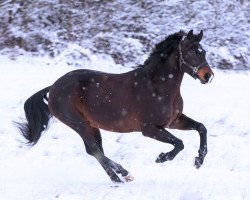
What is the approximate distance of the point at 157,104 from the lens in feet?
19.0

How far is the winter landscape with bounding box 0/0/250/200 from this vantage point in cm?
559

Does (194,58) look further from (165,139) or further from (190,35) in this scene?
(165,139)

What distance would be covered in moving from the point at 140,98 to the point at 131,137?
9.65ft

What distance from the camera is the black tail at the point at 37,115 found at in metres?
6.81

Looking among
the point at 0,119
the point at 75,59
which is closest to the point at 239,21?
the point at 75,59

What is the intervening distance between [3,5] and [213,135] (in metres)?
9.03

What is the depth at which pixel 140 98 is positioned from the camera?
593 centimetres

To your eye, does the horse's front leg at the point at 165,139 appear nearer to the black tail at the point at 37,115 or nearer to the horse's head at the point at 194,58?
the horse's head at the point at 194,58

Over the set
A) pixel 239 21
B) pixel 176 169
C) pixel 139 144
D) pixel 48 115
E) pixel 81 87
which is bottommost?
pixel 239 21

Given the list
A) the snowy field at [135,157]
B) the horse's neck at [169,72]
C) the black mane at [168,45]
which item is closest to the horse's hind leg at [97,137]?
the snowy field at [135,157]

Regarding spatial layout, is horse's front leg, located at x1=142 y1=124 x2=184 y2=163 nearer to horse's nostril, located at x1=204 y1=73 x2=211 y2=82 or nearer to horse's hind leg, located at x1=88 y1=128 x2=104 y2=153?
horse's nostril, located at x1=204 y1=73 x2=211 y2=82

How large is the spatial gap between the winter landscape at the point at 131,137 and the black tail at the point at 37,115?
298 millimetres

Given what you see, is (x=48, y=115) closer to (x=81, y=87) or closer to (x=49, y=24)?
(x=81, y=87)

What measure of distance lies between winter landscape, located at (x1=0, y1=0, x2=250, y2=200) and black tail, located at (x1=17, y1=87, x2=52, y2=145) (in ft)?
0.98
